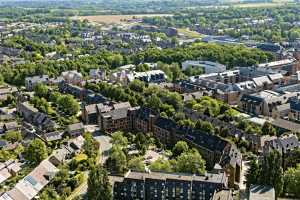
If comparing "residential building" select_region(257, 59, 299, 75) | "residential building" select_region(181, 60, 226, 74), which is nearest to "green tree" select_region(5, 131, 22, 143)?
"residential building" select_region(181, 60, 226, 74)

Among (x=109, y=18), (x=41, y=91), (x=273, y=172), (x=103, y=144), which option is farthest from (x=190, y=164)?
(x=109, y=18)

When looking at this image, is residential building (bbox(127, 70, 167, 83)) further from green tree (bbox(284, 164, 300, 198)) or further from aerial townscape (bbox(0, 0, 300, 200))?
green tree (bbox(284, 164, 300, 198))

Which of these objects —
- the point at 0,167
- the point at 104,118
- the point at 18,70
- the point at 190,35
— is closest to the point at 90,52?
the point at 18,70

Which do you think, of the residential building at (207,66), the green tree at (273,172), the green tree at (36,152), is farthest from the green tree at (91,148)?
the residential building at (207,66)

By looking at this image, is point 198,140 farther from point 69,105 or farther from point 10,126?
point 10,126

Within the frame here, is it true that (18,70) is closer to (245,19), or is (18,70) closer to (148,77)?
(148,77)

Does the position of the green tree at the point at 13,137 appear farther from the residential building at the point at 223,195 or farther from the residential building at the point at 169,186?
the residential building at the point at 223,195
